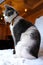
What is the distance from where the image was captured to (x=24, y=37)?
1625 mm

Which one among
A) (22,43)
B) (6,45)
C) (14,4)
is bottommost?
(6,45)

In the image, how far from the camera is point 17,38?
1733mm

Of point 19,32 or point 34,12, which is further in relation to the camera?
point 34,12

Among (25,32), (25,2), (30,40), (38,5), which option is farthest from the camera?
(25,2)

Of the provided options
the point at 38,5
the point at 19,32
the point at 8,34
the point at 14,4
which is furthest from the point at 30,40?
the point at 8,34

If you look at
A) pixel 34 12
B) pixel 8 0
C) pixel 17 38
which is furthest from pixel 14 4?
pixel 17 38

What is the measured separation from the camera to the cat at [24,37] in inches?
59.2

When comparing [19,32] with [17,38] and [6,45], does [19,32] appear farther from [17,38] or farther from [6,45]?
[6,45]

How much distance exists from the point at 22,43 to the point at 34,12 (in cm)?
152

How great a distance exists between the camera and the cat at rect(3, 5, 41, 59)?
150cm

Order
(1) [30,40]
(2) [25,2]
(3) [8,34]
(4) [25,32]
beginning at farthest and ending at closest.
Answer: (3) [8,34], (2) [25,2], (4) [25,32], (1) [30,40]

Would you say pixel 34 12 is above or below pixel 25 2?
below

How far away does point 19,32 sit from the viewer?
66.2 inches

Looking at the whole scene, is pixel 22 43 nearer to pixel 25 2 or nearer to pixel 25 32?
pixel 25 32
